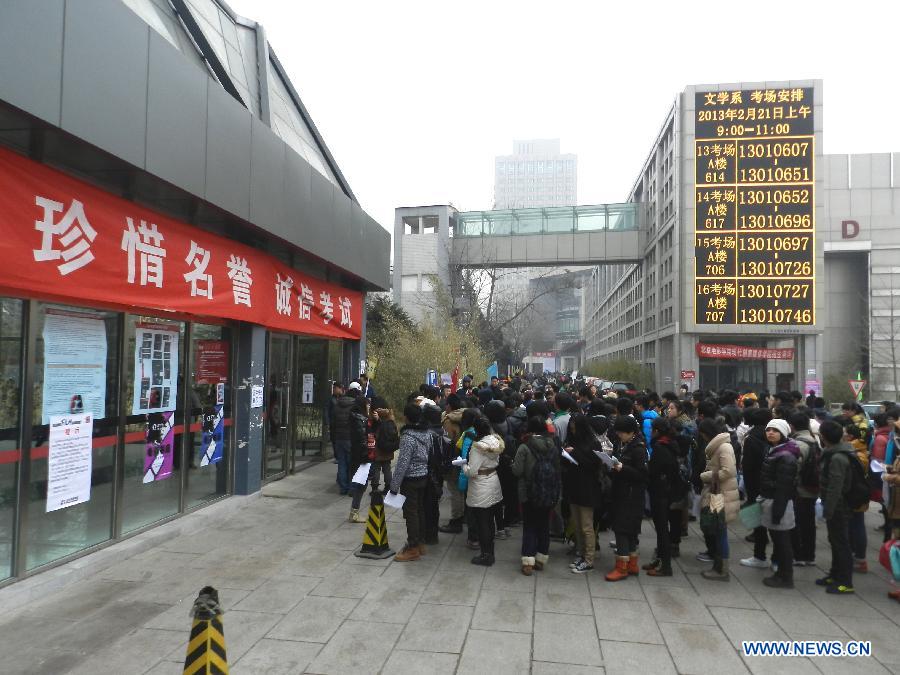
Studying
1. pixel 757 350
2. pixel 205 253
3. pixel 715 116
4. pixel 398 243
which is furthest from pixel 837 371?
pixel 205 253

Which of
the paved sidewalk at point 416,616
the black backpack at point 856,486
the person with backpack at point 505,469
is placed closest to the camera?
the paved sidewalk at point 416,616

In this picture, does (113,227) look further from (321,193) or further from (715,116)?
(715,116)

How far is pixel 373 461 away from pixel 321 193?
192 inches

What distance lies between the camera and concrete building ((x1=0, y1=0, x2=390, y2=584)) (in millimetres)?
4785

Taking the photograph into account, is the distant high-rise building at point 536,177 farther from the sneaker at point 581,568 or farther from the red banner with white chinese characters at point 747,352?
the sneaker at point 581,568

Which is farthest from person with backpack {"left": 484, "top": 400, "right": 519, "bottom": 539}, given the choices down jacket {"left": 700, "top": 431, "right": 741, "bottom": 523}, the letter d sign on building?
the letter d sign on building

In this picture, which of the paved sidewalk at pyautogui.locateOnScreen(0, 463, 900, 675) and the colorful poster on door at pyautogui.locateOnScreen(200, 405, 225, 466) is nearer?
the paved sidewalk at pyautogui.locateOnScreen(0, 463, 900, 675)

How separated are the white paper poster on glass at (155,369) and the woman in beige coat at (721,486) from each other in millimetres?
6639

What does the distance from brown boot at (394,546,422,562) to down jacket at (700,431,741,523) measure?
3285 millimetres

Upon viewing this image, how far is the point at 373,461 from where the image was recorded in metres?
A: 8.20

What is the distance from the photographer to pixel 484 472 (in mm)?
6379

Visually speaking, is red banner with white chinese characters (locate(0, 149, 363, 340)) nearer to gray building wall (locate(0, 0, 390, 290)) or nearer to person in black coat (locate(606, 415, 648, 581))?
gray building wall (locate(0, 0, 390, 290))

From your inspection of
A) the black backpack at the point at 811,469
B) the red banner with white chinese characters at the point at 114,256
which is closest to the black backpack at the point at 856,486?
the black backpack at the point at 811,469

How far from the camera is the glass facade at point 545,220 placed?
120 ft
